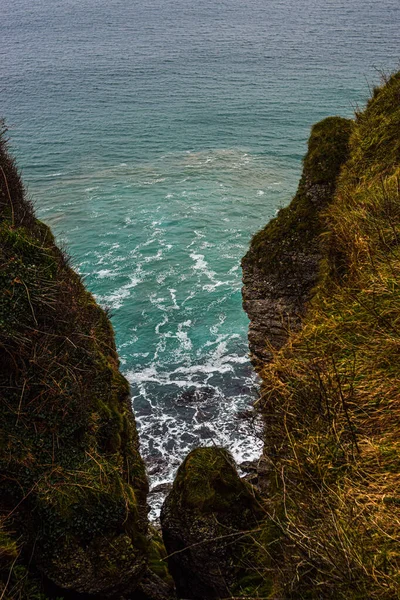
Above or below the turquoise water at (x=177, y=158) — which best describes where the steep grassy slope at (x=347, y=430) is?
above

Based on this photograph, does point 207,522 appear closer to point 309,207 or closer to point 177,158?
point 309,207

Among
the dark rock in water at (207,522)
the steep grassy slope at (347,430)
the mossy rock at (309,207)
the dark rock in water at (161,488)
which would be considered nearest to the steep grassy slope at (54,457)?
the dark rock in water at (207,522)

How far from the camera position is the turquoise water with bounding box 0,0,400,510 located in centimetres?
4388

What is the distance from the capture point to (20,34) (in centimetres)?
16450

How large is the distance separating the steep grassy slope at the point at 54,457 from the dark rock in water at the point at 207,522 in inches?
50.8

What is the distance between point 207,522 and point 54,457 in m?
5.01

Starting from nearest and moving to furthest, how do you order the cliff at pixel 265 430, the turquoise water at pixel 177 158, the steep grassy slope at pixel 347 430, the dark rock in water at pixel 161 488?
the steep grassy slope at pixel 347 430
the cliff at pixel 265 430
the dark rock in water at pixel 161 488
the turquoise water at pixel 177 158

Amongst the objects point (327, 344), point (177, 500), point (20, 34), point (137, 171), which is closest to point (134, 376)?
point (177, 500)

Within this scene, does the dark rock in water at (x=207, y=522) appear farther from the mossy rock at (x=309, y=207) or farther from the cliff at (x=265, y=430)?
the mossy rock at (x=309, y=207)

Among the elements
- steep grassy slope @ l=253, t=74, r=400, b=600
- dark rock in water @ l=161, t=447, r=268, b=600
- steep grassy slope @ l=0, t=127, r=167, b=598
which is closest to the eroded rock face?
dark rock in water @ l=161, t=447, r=268, b=600

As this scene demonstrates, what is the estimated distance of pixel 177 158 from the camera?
8244cm

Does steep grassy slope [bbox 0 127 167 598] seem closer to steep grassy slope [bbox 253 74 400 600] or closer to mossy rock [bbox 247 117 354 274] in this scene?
steep grassy slope [bbox 253 74 400 600]

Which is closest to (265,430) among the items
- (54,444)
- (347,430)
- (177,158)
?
(347,430)

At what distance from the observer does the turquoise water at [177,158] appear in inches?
1727
